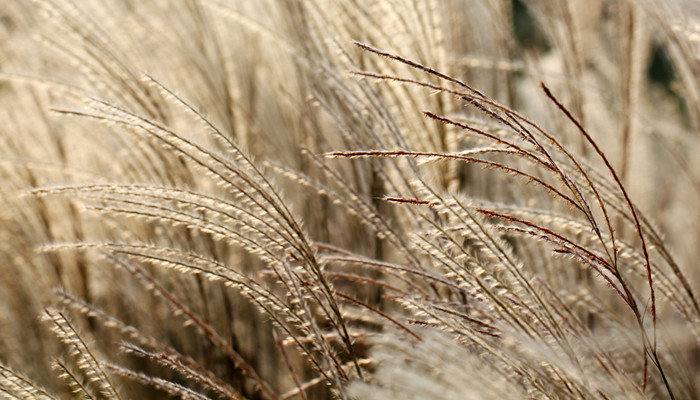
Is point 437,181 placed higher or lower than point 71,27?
lower

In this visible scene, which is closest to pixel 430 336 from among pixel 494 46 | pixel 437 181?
pixel 437 181

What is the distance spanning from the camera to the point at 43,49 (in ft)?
6.11

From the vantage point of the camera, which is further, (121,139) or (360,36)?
(121,139)

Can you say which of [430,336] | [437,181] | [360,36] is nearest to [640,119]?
[437,181]

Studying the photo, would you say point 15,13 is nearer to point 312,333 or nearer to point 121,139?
point 121,139

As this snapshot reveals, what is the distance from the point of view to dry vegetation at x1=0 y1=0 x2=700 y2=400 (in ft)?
2.33

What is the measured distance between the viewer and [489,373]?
0.68 metres

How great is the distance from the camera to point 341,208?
1.77m

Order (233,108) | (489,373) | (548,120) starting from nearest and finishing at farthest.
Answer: (489,373)
(548,120)
(233,108)

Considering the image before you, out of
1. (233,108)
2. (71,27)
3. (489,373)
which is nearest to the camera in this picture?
(489,373)

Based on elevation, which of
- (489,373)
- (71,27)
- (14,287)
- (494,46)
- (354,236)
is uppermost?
(71,27)

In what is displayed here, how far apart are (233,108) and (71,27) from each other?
24.1 inches

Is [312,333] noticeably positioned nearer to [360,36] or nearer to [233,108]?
[360,36]

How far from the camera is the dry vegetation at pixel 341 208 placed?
711mm
